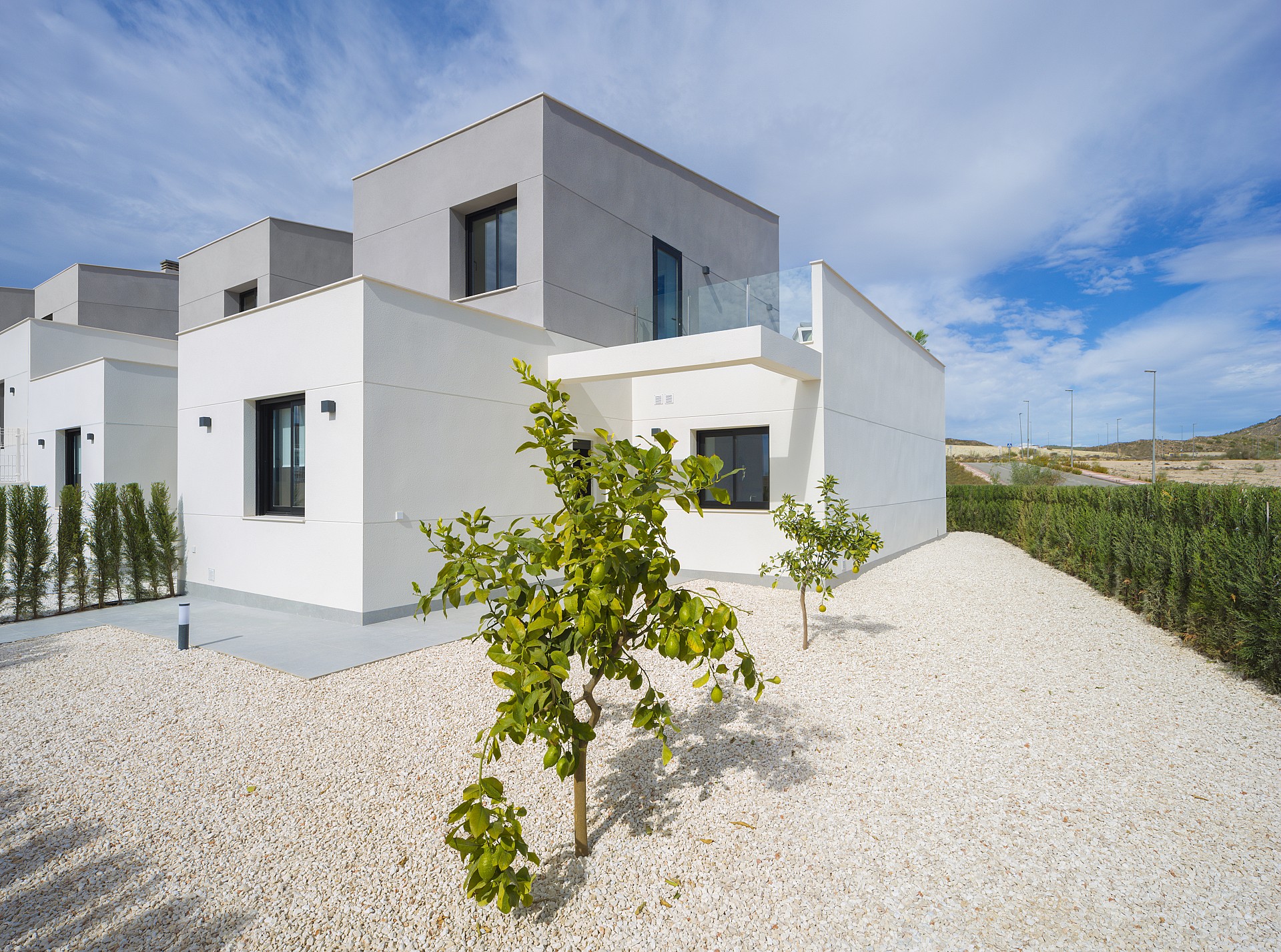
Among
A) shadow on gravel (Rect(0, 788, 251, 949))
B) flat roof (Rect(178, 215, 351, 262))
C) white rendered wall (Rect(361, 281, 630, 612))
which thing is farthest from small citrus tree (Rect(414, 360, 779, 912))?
flat roof (Rect(178, 215, 351, 262))

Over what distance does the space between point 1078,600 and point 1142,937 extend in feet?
24.2

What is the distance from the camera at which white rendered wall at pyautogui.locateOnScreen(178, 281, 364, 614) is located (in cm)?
668

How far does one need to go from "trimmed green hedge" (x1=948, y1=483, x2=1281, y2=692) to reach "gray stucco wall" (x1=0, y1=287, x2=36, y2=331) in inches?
1123

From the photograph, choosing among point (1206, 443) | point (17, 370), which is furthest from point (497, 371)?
point (1206, 443)

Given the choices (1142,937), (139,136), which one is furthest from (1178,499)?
(139,136)

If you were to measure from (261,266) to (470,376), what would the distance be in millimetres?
8351

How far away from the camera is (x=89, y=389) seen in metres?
10.0

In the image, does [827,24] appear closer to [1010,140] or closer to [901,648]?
[1010,140]

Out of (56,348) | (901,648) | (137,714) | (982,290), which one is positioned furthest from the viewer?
(982,290)

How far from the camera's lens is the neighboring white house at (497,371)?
6.88m

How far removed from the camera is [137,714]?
4348mm

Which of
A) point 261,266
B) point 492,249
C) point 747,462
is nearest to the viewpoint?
point 747,462

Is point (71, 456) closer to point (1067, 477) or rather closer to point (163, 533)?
point (163, 533)

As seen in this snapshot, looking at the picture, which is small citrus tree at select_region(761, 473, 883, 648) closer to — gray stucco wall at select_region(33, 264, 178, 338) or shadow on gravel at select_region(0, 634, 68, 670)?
shadow on gravel at select_region(0, 634, 68, 670)
